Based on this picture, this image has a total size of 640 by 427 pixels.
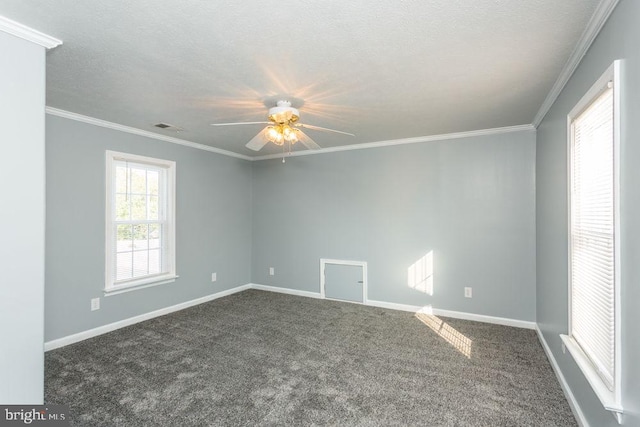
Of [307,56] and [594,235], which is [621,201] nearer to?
[594,235]

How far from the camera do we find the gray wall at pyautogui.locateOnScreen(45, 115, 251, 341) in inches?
126

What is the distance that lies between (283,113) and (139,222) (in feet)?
8.38

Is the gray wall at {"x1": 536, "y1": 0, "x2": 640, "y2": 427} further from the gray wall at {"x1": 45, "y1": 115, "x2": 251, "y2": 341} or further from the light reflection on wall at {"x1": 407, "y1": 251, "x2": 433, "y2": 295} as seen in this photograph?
the gray wall at {"x1": 45, "y1": 115, "x2": 251, "y2": 341}

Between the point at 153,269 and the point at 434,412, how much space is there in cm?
366

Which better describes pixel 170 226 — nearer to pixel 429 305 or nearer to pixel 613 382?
pixel 429 305

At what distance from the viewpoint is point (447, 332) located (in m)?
3.60

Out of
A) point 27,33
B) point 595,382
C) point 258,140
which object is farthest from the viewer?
point 258,140

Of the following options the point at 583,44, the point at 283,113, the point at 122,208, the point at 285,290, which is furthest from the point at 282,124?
the point at 285,290

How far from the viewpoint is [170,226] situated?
4332 millimetres

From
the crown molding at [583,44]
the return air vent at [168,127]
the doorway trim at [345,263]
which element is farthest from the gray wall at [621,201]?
the return air vent at [168,127]

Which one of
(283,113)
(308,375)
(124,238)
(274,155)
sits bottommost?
(308,375)

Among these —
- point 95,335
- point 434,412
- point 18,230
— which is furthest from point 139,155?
point 434,412

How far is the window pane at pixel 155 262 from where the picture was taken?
4.18 metres

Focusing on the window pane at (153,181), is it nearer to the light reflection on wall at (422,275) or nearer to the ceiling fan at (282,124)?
the ceiling fan at (282,124)
